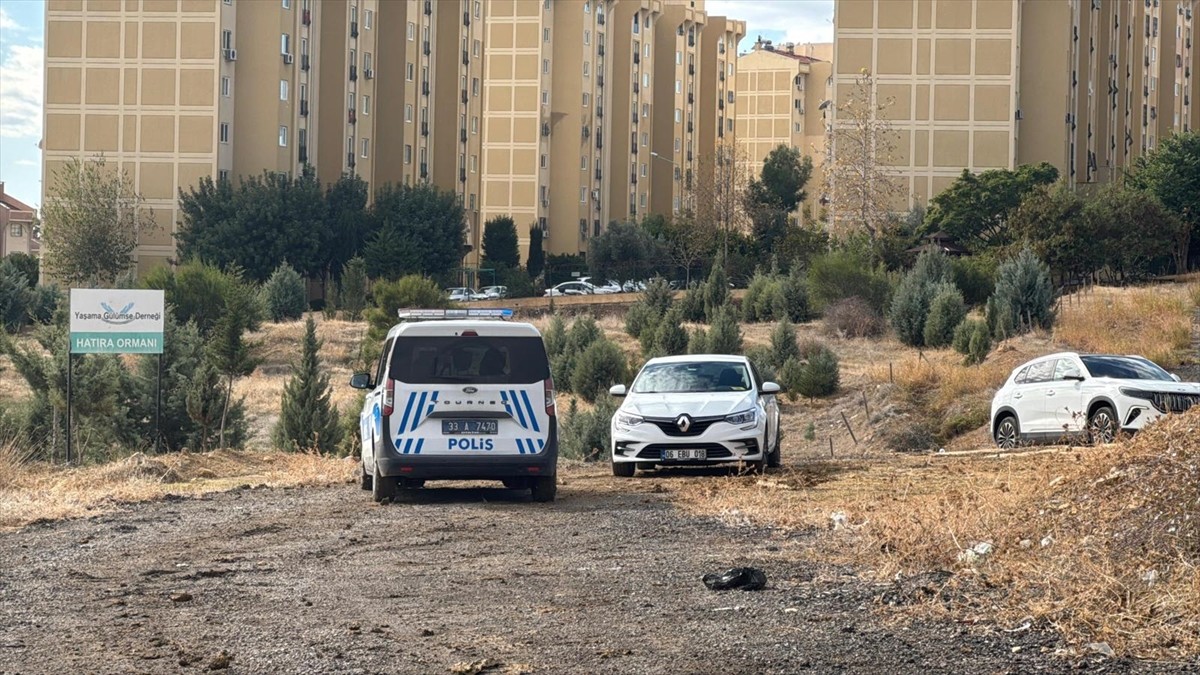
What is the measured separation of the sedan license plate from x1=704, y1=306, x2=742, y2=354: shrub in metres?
26.0

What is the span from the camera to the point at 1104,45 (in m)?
109

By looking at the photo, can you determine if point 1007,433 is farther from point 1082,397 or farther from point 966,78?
point 966,78

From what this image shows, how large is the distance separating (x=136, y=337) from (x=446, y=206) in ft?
217

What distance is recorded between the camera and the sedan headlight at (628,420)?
20516 millimetres

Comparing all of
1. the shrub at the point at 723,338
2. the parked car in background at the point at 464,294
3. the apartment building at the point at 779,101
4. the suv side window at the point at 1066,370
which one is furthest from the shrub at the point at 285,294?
the apartment building at the point at 779,101

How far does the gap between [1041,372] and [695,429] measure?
21.8ft

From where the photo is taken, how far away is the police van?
1662 cm

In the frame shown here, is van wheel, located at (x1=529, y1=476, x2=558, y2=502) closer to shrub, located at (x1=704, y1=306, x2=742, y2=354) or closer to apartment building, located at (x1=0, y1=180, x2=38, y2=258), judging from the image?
shrub, located at (x1=704, y1=306, x2=742, y2=354)

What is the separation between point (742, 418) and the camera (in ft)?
66.8

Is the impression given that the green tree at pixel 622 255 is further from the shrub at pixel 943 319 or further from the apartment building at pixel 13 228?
the apartment building at pixel 13 228

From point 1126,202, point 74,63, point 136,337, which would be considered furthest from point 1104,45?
point 136,337

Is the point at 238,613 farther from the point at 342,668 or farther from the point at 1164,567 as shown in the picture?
the point at 1164,567

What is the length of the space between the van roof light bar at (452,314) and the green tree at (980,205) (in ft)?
209

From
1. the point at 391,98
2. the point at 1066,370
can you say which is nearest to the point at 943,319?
the point at 1066,370
